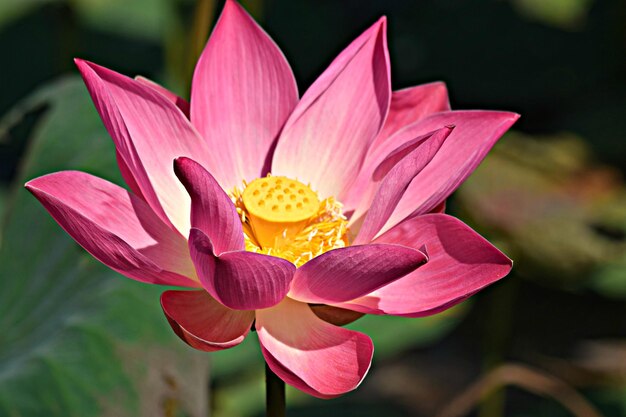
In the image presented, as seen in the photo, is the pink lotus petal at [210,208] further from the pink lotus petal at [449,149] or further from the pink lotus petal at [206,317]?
the pink lotus petal at [449,149]

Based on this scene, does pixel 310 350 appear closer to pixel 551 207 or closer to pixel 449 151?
pixel 449 151

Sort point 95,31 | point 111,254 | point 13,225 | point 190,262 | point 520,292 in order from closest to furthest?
point 111,254
point 190,262
point 13,225
point 520,292
point 95,31

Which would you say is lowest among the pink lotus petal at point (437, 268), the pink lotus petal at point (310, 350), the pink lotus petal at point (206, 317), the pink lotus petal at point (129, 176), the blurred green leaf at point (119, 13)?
the blurred green leaf at point (119, 13)

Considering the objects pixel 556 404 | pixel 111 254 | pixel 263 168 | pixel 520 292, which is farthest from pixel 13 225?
pixel 520 292

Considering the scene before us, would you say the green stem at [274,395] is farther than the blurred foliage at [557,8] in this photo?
No

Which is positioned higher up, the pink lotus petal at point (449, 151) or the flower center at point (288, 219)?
the pink lotus petal at point (449, 151)

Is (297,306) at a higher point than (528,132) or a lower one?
higher

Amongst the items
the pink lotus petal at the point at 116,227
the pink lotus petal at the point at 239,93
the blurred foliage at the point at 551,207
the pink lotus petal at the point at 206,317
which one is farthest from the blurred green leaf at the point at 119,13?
the pink lotus petal at the point at 206,317

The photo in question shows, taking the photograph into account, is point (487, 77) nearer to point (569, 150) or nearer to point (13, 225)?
point (569, 150)
